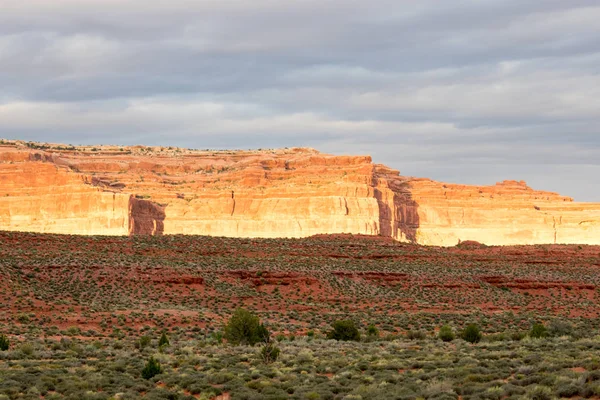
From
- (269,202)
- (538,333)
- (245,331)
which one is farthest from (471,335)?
(269,202)

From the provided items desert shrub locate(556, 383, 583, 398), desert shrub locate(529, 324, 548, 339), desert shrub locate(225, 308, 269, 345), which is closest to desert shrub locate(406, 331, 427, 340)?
desert shrub locate(529, 324, 548, 339)

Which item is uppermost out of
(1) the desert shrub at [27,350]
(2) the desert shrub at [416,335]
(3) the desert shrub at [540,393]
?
(3) the desert shrub at [540,393]

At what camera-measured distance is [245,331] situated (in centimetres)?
3628

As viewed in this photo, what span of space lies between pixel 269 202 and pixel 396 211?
63.7ft

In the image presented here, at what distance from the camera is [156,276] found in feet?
187

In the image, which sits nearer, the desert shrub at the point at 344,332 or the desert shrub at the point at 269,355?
the desert shrub at the point at 269,355

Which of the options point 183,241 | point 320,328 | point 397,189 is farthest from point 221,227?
point 320,328

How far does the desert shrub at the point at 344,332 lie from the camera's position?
37.6m

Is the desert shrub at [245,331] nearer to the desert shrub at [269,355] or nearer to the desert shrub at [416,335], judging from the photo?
the desert shrub at [416,335]

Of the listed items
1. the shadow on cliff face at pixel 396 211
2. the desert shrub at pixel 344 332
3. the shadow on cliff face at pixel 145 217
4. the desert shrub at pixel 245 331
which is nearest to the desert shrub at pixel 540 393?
the desert shrub at pixel 245 331

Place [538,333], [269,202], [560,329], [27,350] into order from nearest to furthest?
[27,350] < [538,333] < [560,329] < [269,202]

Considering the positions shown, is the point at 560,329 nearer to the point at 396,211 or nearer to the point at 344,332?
the point at 344,332

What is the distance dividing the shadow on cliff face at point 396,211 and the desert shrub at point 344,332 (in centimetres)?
9500

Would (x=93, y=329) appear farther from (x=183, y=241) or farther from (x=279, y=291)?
(x=183, y=241)
